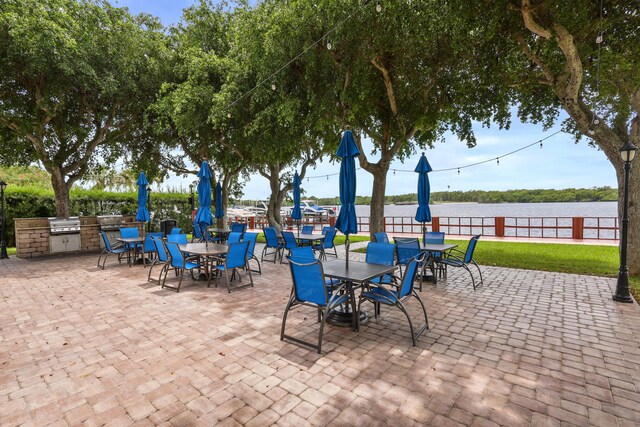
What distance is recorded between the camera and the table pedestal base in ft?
13.3

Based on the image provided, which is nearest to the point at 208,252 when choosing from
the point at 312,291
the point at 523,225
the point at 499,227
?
the point at 312,291

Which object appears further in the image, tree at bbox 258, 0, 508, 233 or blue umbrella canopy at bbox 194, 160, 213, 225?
blue umbrella canopy at bbox 194, 160, 213, 225

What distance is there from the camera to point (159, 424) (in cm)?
223

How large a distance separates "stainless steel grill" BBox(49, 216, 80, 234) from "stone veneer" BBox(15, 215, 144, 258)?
0.18 meters

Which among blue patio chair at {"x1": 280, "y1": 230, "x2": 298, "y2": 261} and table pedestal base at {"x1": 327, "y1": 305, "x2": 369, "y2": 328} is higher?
blue patio chair at {"x1": 280, "y1": 230, "x2": 298, "y2": 261}

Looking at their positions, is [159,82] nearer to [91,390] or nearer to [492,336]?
[91,390]

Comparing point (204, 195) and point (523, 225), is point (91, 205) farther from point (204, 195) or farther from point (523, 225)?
point (523, 225)

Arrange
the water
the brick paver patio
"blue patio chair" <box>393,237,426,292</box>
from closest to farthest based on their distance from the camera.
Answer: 1. the brick paver patio
2. "blue patio chair" <box>393,237,426,292</box>
3. the water

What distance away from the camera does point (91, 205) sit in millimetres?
14352

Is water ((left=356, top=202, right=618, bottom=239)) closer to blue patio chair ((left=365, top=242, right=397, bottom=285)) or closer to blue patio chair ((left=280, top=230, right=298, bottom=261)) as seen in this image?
blue patio chair ((left=280, top=230, right=298, bottom=261))

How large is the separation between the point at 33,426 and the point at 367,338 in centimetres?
298

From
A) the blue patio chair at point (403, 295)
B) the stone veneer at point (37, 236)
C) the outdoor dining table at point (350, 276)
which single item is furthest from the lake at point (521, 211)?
the stone veneer at point (37, 236)

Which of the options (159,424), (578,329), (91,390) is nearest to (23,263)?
(91,390)

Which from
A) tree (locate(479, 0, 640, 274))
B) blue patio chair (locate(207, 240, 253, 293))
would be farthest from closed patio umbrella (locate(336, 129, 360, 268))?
tree (locate(479, 0, 640, 274))
